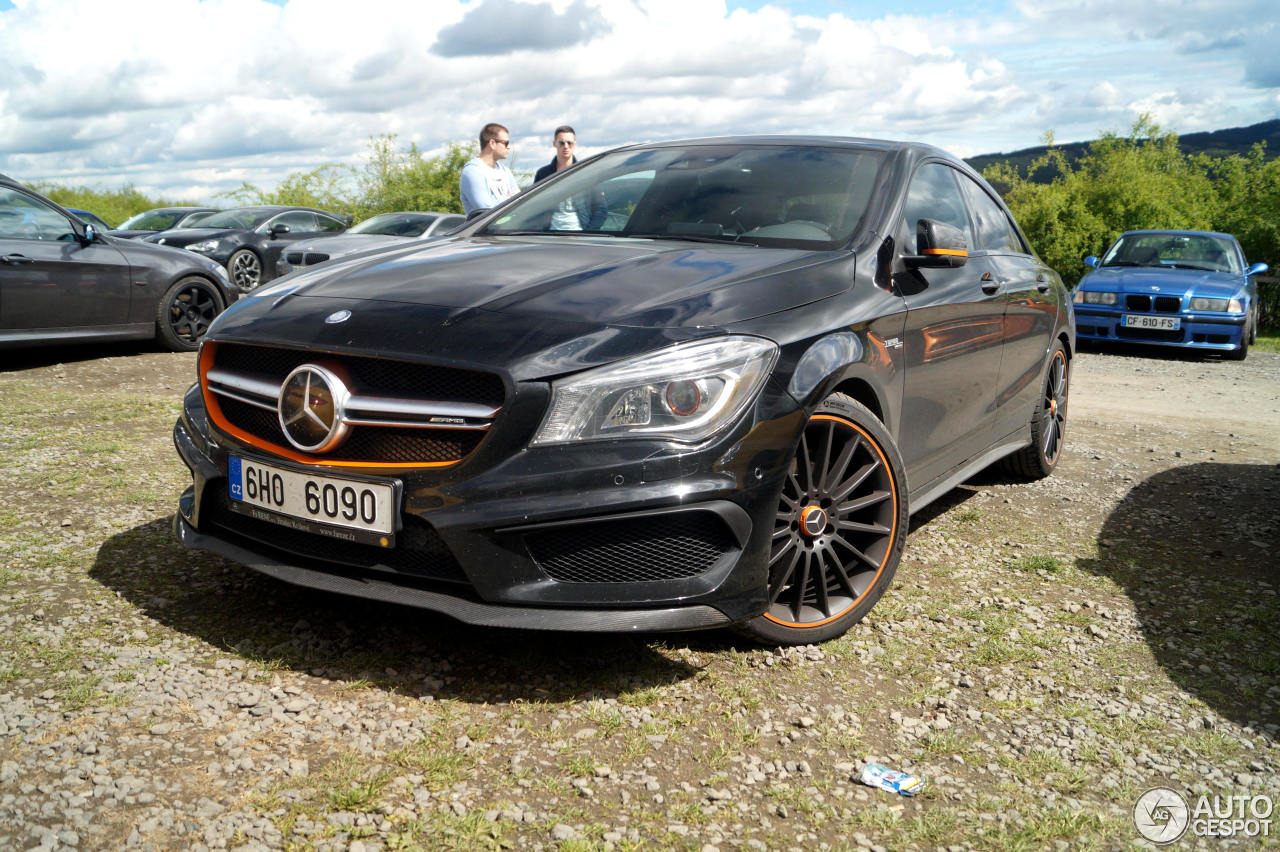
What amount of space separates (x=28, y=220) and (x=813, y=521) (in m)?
7.58

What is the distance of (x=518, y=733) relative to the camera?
269 cm

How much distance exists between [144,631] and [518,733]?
127cm

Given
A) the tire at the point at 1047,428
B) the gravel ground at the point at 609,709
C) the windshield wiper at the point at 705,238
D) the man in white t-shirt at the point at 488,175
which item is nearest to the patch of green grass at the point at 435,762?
the gravel ground at the point at 609,709

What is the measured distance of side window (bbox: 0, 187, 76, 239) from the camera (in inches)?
319

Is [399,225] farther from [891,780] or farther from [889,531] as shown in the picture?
[891,780]

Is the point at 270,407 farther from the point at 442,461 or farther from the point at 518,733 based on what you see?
the point at 518,733

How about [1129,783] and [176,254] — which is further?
[176,254]

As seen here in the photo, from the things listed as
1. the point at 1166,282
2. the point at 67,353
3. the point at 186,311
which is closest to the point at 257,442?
the point at 186,311

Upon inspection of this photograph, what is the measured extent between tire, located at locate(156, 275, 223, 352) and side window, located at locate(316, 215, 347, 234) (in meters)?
6.95

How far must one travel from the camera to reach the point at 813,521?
10.4ft

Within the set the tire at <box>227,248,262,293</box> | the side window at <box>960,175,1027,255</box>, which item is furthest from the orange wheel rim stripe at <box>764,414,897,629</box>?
→ the tire at <box>227,248,262,293</box>

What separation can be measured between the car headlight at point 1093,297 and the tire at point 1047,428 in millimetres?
7458

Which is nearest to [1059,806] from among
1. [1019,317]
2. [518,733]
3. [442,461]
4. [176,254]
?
[518,733]

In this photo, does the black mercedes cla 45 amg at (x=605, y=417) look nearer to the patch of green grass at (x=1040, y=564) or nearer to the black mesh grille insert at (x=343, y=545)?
the black mesh grille insert at (x=343, y=545)
